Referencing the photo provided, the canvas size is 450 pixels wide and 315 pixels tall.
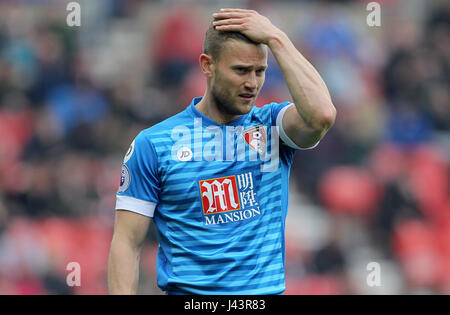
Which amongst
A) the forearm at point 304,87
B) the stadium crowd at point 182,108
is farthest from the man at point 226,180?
the stadium crowd at point 182,108

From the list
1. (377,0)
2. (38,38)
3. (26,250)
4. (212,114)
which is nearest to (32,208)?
(26,250)

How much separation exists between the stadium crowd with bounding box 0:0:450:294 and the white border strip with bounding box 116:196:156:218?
418 cm

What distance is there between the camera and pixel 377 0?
12164 mm

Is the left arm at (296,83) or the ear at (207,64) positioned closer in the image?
the left arm at (296,83)

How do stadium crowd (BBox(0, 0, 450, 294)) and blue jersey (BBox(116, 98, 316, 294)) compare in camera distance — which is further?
stadium crowd (BBox(0, 0, 450, 294))

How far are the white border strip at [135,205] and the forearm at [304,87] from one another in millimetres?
888

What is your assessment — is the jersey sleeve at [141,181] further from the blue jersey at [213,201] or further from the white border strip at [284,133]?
the white border strip at [284,133]

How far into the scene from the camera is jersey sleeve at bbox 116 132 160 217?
400 cm

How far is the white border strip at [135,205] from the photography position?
3992 millimetres

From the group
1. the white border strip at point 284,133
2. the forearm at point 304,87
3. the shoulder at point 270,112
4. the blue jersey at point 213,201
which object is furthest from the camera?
the shoulder at point 270,112

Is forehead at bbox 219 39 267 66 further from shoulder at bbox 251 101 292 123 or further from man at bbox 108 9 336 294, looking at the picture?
shoulder at bbox 251 101 292 123

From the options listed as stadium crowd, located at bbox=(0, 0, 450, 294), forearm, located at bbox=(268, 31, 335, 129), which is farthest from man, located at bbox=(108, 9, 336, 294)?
stadium crowd, located at bbox=(0, 0, 450, 294)

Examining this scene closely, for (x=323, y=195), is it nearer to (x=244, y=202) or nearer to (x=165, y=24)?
(x=165, y=24)
